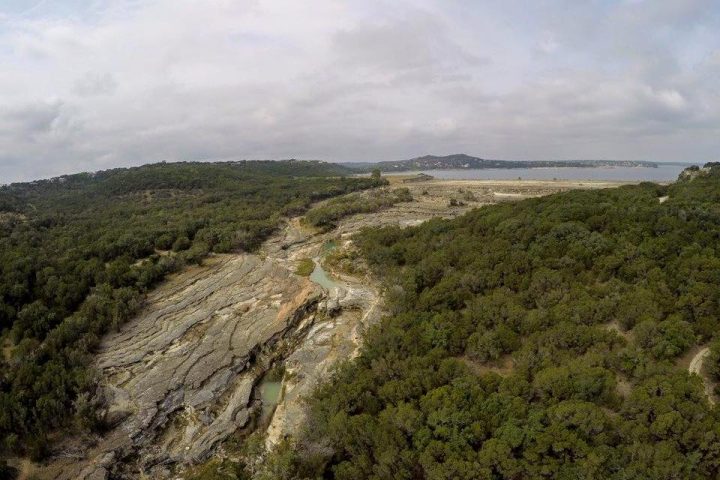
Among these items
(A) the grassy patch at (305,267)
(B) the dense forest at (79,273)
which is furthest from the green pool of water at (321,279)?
(B) the dense forest at (79,273)

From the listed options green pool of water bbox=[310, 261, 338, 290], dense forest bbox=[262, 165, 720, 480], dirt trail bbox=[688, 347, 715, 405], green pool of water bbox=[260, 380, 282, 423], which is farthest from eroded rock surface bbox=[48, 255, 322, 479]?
dirt trail bbox=[688, 347, 715, 405]

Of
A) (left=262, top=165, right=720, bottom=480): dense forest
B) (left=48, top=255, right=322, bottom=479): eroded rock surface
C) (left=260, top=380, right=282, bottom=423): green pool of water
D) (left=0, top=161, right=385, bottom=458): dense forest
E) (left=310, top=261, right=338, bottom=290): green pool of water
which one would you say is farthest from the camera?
(left=310, top=261, right=338, bottom=290): green pool of water

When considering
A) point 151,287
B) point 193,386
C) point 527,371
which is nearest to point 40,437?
point 193,386

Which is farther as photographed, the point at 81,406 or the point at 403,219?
the point at 403,219

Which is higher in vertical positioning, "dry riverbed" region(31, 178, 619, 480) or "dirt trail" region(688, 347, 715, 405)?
"dirt trail" region(688, 347, 715, 405)

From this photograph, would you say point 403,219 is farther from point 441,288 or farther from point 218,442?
point 218,442

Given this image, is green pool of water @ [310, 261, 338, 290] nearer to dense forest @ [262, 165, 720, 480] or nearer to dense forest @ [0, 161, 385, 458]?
dense forest @ [262, 165, 720, 480]
